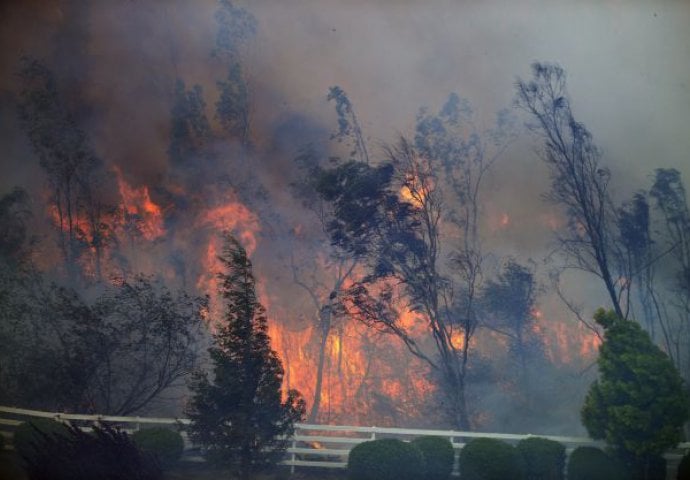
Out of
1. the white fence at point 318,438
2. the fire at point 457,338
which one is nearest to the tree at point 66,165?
the white fence at point 318,438

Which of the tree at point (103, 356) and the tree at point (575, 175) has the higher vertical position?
the tree at point (575, 175)

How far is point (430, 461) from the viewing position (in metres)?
11.5

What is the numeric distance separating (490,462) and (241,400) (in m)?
5.68

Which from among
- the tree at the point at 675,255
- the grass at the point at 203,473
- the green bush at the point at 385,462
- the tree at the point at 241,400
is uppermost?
the tree at the point at 675,255

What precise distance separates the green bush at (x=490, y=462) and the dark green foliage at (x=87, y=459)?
7.19 m

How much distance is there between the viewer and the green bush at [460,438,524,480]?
35.5 feet

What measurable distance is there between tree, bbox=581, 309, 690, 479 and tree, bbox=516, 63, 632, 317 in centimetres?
623

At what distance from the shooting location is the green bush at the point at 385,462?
10.9 metres

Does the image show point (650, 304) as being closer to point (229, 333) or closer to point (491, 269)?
point (491, 269)

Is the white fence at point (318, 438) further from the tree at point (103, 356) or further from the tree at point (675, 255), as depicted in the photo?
the tree at point (675, 255)

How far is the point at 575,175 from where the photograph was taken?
17891 mm

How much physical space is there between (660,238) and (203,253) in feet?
62.8

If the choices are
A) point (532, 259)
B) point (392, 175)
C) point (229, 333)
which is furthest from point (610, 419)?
point (532, 259)

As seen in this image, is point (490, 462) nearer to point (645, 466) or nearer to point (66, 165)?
point (645, 466)
